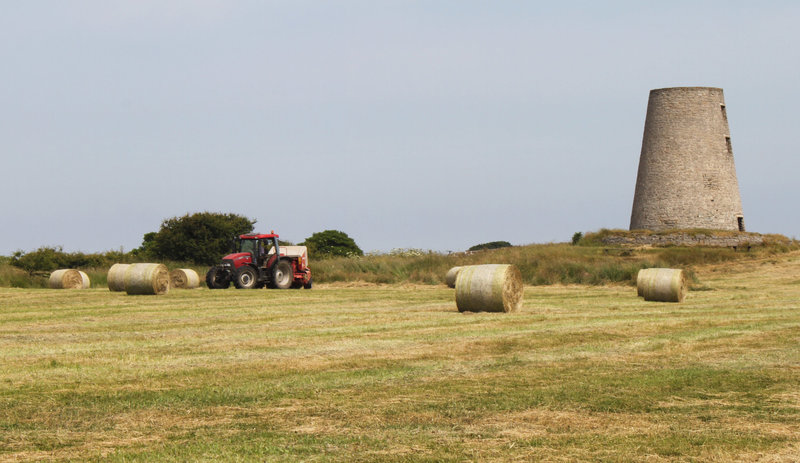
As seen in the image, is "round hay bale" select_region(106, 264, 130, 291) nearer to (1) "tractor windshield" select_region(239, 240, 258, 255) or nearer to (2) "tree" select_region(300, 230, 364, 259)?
(1) "tractor windshield" select_region(239, 240, 258, 255)

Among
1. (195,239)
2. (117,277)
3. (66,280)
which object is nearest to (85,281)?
(66,280)

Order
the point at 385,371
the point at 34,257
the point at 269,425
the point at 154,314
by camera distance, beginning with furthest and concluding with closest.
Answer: the point at 34,257, the point at 154,314, the point at 385,371, the point at 269,425

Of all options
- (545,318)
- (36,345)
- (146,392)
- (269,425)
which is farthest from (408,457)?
(545,318)

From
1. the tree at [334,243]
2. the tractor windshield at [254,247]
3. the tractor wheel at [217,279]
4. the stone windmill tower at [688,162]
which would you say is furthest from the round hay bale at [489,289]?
the tree at [334,243]

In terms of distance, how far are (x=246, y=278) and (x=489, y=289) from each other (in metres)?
13.3

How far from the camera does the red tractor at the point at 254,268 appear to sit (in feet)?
97.7

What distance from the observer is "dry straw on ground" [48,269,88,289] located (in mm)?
33344

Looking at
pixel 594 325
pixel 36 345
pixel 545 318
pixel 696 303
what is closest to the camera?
pixel 36 345

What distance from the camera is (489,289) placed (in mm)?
18359

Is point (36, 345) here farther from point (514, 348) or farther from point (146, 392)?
point (514, 348)

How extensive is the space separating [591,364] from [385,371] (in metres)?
2.58

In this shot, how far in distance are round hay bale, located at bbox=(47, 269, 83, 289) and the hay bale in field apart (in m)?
21.4

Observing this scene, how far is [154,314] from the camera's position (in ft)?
62.4

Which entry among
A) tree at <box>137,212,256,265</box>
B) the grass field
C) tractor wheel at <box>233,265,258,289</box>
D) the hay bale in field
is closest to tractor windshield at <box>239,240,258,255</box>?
tractor wheel at <box>233,265,258,289</box>
